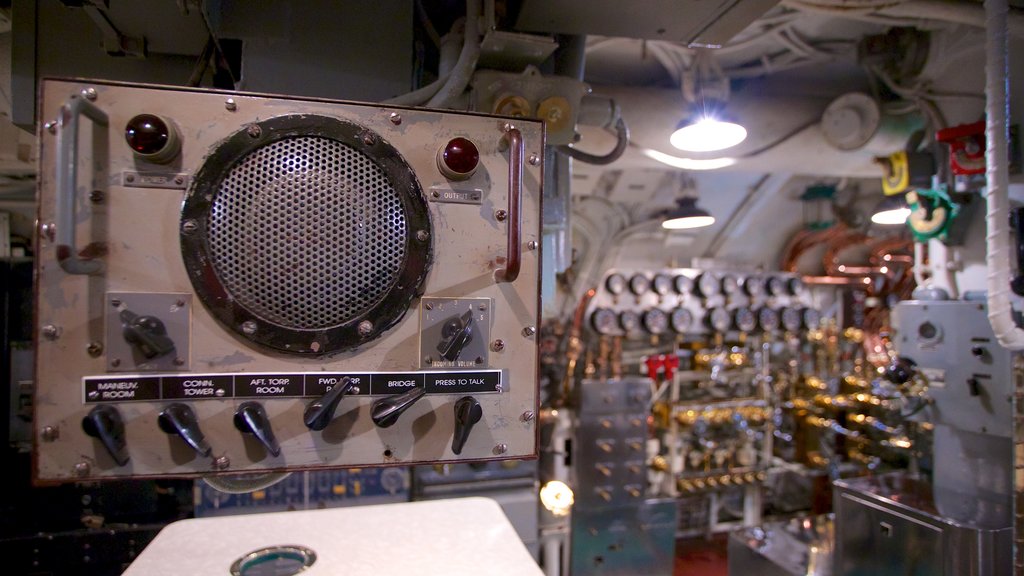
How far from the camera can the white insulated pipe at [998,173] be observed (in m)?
1.72

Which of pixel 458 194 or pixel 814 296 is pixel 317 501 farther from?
pixel 814 296

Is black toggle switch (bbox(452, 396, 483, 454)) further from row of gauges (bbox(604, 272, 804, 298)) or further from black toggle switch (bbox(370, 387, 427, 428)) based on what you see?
row of gauges (bbox(604, 272, 804, 298))

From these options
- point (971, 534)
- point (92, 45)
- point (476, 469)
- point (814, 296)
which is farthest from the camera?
point (814, 296)

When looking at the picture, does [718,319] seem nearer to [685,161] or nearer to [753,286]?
[753,286]

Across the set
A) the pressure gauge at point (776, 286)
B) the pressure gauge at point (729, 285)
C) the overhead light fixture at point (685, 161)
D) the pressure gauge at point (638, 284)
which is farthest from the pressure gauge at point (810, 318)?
the overhead light fixture at point (685, 161)

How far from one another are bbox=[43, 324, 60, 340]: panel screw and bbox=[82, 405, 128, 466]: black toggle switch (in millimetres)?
140

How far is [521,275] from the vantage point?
1110 millimetres

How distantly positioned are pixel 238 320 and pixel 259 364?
89mm

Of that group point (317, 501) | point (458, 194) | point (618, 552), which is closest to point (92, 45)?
point (458, 194)

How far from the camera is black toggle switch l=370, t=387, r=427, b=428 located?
3.20ft

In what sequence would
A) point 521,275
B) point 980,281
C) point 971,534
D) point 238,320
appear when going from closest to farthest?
point 238,320 < point 521,275 < point 971,534 < point 980,281

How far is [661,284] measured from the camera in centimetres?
473

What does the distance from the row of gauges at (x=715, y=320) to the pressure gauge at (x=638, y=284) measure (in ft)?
0.59

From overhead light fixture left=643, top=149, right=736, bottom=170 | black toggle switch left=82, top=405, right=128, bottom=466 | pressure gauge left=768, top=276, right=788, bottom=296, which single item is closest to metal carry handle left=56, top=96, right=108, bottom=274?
black toggle switch left=82, top=405, right=128, bottom=466
